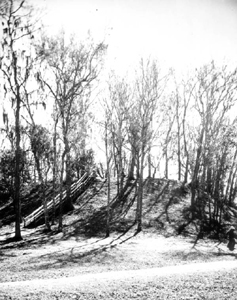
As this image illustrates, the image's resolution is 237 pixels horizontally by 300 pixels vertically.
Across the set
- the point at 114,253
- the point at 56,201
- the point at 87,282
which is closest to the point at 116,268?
the point at 114,253

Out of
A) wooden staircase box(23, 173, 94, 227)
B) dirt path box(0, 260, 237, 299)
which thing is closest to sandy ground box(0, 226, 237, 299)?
dirt path box(0, 260, 237, 299)

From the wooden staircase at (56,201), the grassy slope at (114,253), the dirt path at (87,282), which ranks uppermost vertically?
the wooden staircase at (56,201)

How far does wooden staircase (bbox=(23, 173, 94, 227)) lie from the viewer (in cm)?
1934

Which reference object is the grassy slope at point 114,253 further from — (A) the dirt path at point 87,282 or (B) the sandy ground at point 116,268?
(A) the dirt path at point 87,282

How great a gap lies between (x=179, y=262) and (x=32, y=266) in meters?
6.27

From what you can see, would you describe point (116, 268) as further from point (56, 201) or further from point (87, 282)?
point (56, 201)

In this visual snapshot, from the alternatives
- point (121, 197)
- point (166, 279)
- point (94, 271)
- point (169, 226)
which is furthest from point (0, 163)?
point (166, 279)

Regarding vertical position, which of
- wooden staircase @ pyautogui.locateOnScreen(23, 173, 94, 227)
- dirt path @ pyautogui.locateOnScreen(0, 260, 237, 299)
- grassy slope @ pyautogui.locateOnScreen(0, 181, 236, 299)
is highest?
wooden staircase @ pyautogui.locateOnScreen(23, 173, 94, 227)

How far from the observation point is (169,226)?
60.7 feet

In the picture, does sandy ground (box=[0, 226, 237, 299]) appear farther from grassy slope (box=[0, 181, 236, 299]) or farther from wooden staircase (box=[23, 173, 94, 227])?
wooden staircase (box=[23, 173, 94, 227])

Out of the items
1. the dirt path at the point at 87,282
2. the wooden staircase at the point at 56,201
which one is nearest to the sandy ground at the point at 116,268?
the dirt path at the point at 87,282

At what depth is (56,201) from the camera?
2206 cm

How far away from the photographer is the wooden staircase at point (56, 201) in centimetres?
1934

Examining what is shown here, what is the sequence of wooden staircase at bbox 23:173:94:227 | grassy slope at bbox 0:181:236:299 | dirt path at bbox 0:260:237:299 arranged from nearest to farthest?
1. dirt path at bbox 0:260:237:299
2. grassy slope at bbox 0:181:236:299
3. wooden staircase at bbox 23:173:94:227
